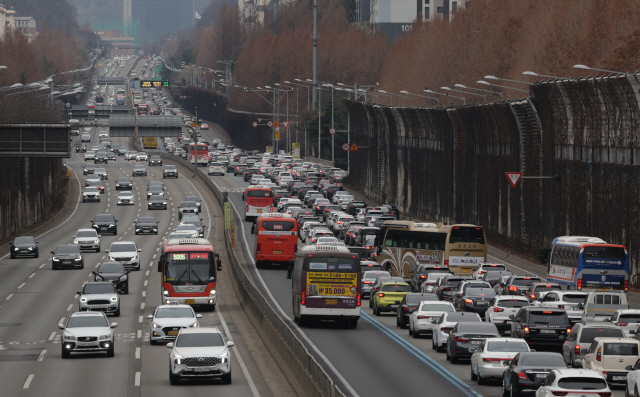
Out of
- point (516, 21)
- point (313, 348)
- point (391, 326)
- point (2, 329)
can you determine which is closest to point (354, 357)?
point (313, 348)

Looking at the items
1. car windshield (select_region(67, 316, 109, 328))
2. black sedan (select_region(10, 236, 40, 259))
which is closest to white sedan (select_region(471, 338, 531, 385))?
car windshield (select_region(67, 316, 109, 328))

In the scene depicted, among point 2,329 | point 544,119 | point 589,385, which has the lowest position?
point 2,329

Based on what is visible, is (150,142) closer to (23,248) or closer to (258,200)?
(258,200)

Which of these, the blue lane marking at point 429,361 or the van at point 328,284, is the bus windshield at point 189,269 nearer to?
the blue lane marking at point 429,361

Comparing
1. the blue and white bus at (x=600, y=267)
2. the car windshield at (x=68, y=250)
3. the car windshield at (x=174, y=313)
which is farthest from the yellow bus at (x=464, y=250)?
the car windshield at (x=174, y=313)

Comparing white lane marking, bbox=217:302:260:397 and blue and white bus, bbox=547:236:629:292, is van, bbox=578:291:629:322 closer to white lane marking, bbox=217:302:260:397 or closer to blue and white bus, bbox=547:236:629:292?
blue and white bus, bbox=547:236:629:292

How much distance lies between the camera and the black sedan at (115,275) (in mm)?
51688

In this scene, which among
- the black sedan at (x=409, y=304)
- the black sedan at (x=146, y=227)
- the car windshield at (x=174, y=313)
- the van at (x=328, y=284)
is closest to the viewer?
the car windshield at (x=174, y=313)

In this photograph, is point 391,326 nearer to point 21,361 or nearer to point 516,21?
point 21,361

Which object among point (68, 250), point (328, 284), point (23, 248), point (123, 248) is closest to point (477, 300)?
point (328, 284)

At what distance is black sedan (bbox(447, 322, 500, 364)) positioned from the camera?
32.1 meters

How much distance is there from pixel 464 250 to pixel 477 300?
1505 centimetres

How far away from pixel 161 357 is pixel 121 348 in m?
2.47

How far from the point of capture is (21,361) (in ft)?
110
